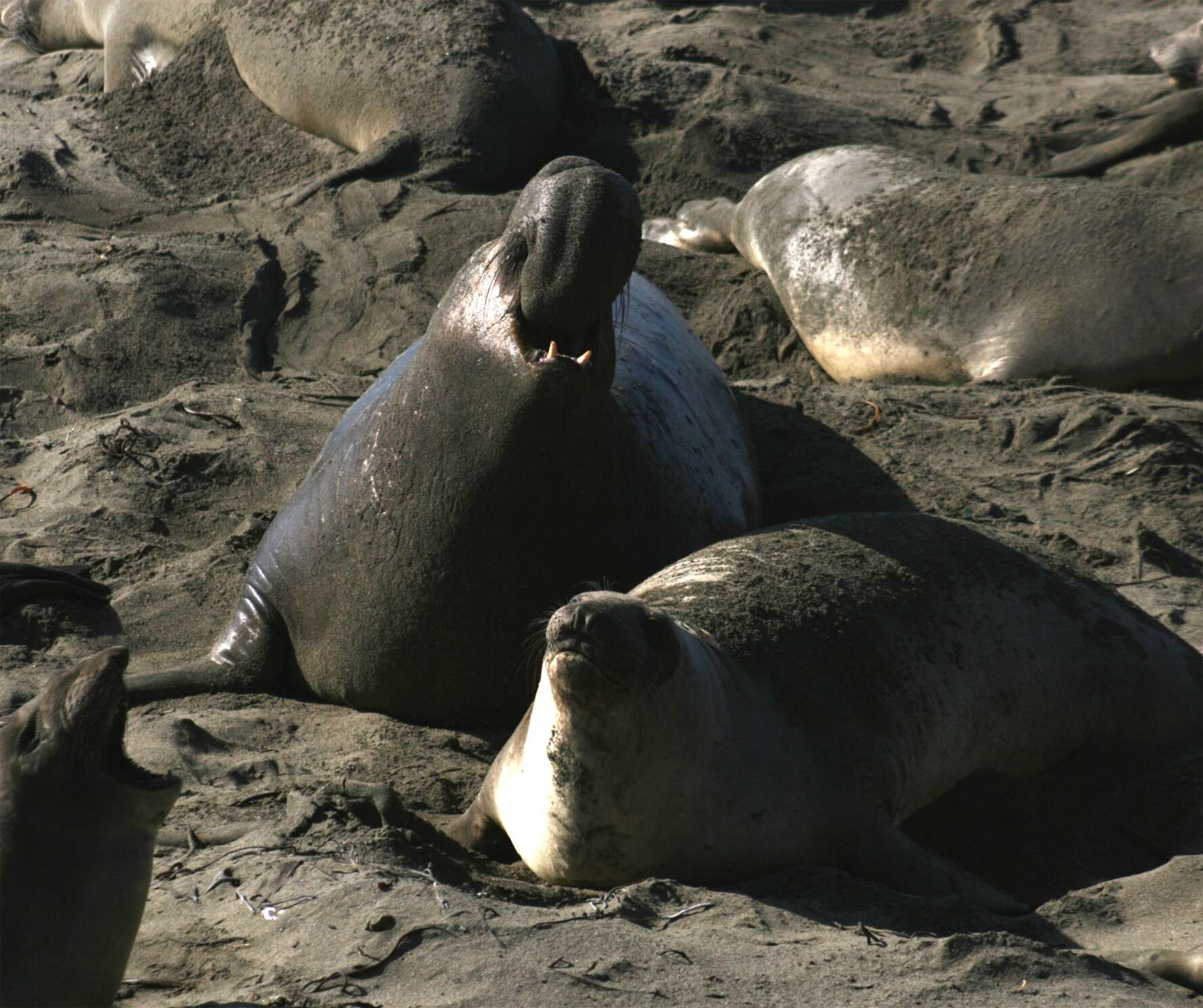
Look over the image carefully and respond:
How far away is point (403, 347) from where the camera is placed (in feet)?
22.6

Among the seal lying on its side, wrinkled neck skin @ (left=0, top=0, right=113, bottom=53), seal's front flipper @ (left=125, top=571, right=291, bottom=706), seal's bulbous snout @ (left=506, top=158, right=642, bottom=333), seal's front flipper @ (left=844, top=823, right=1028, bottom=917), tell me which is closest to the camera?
seal's front flipper @ (left=844, top=823, right=1028, bottom=917)

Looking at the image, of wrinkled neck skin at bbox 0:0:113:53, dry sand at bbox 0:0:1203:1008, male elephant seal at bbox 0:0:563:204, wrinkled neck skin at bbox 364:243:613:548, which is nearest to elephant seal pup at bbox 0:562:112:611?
dry sand at bbox 0:0:1203:1008

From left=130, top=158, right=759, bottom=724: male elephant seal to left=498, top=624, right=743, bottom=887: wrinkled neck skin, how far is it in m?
0.87

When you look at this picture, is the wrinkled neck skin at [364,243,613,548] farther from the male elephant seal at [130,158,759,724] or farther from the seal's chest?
the seal's chest

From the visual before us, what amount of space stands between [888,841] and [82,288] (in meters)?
4.94

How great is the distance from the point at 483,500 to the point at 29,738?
5.59 ft

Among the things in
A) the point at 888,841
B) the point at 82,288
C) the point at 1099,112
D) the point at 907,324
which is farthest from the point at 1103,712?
the point at 1099,112

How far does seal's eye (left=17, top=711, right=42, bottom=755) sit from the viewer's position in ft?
8.18

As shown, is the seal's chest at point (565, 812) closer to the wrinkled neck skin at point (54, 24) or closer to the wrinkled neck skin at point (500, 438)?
the wrinkled neck skin at point (500, 438)

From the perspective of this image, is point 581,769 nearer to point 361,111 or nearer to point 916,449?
point 916,449

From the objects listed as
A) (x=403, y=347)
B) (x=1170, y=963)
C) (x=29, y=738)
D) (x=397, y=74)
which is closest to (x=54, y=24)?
(x=397, y=74)

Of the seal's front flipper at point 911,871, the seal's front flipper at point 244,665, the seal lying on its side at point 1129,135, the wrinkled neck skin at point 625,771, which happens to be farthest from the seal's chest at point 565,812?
the seal lying on its side at point 1129,135

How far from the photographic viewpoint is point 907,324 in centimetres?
729

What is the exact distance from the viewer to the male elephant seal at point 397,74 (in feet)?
28.7
